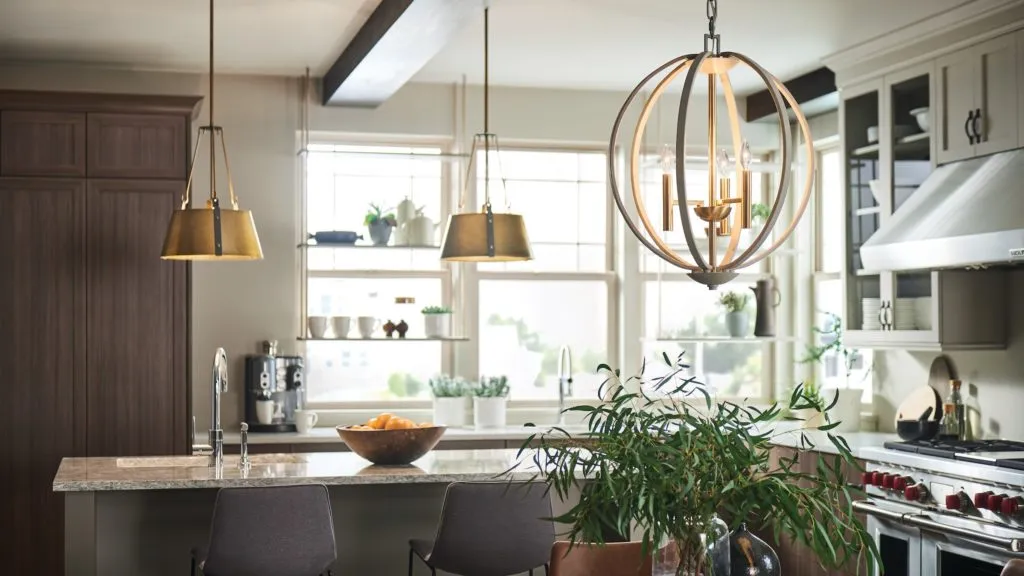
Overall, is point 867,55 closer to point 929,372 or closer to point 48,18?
point 929,372

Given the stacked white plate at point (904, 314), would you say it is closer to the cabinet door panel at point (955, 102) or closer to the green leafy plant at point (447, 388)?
the cabinet door panel at point (955, 102)

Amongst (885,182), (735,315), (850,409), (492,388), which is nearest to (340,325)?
(492,388)

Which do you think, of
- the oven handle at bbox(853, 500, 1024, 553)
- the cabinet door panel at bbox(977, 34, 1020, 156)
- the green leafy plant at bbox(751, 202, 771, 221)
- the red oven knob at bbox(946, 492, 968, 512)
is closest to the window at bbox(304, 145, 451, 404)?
the green leafy plant at bbox(751, 202, 771, 221)

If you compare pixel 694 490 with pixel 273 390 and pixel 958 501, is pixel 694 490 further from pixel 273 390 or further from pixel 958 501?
pixel 273 390

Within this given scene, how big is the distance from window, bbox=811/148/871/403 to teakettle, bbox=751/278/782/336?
27cm

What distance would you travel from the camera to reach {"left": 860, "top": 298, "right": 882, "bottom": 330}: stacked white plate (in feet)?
16.8

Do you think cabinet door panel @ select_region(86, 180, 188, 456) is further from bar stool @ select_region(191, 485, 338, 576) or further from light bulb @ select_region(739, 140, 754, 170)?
light bulb @ select_region(739, 140, 754, 170)

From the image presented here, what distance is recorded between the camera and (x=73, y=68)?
5777mm

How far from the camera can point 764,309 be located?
6.32 metres

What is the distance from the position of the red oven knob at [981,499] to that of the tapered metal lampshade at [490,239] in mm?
1741

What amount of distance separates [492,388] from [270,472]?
2.31 m

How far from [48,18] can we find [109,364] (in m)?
1.57

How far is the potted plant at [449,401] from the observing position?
5.98 metres

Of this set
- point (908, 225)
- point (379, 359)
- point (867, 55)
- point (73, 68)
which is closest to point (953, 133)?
point (908, 225)
